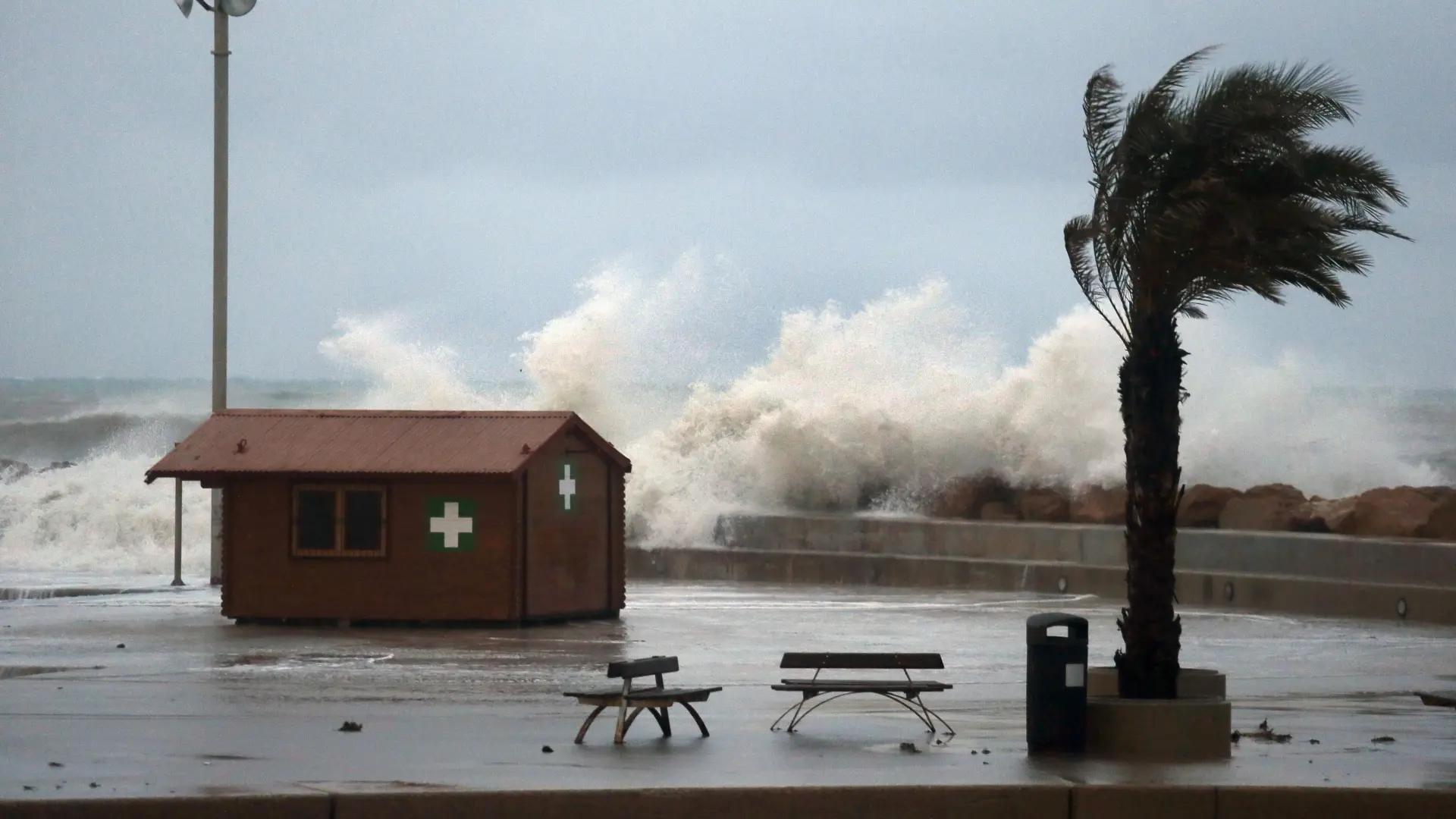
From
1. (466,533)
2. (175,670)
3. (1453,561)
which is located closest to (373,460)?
(466,533)

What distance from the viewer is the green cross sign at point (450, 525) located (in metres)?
17.6

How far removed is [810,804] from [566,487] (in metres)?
9.94

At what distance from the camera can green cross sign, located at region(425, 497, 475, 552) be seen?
691 inches

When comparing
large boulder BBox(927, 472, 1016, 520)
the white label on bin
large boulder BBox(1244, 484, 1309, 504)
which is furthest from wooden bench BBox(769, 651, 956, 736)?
large boulder BBox(927, 472, 1016, 520)

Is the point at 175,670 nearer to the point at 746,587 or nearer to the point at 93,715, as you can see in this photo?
the point at 93,715

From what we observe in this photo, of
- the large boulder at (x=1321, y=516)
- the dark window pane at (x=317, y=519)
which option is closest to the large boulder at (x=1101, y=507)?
the large boulder at (x=1321, y=516)

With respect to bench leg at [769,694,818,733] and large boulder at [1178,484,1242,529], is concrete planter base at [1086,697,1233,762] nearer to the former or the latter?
bench leg at [769,694,818,733]

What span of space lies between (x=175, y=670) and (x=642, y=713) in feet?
13.5

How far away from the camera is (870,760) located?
9.76 metres

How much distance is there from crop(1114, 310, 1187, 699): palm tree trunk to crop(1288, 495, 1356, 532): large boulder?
37.6 feet

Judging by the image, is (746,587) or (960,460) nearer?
(746,587)

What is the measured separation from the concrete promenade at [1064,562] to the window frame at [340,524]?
8.35 m

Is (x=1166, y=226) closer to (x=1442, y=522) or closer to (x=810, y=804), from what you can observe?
(x=810, y=804)

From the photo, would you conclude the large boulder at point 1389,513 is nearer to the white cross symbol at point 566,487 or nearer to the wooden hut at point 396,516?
the white cross symbol at point 566,487
